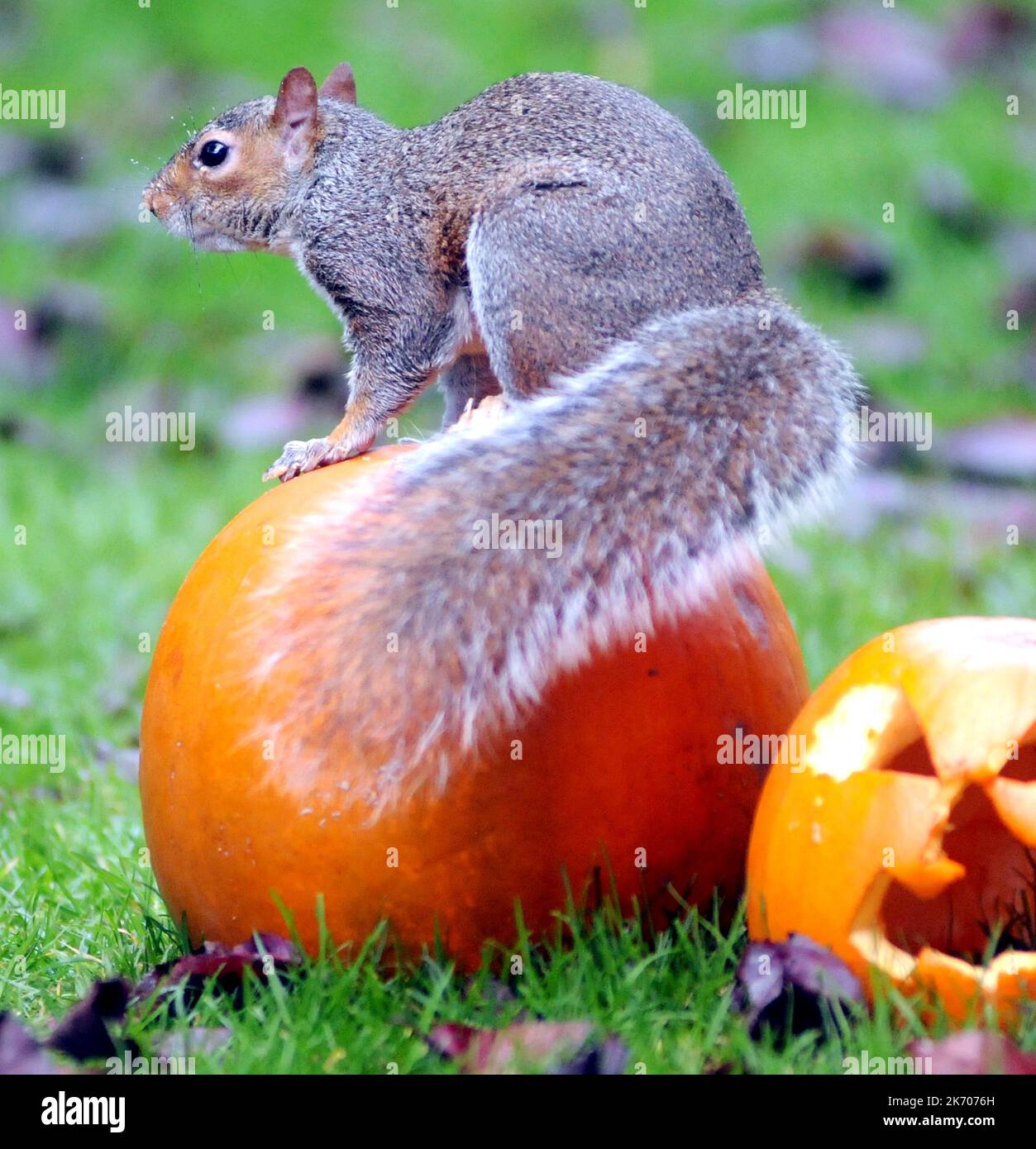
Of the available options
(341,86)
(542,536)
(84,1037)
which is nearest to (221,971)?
(84,1037)

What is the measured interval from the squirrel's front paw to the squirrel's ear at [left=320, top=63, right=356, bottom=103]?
33.5 inches

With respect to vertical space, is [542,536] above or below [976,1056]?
above

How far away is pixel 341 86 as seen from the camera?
3111 millimetres

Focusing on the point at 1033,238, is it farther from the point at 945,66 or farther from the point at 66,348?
the point at 66,348

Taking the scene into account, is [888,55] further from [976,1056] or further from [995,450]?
[976,1056]

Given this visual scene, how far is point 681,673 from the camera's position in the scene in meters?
2.25

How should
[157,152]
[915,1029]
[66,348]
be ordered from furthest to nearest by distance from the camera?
1. [157,152]
2. [66,348]
3. [915,1029]

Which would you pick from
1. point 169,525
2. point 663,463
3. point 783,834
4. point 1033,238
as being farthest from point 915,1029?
point 1033,238

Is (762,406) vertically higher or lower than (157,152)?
lower

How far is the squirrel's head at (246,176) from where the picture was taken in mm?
→ 2861

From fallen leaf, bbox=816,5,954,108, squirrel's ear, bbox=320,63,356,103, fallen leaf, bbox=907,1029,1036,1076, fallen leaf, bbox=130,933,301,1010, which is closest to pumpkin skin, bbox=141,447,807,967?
fallen leaf, bbox=130,933,301,1010

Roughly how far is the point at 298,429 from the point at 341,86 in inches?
87.3

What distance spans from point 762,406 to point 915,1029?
32.4 inches

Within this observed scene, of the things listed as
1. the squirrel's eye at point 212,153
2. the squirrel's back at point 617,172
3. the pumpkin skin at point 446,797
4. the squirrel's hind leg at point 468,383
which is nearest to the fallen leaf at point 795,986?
the pumpkin skin at point 446,797
